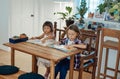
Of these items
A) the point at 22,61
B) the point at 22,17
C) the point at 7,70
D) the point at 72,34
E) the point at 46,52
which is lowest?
the point at 22,61

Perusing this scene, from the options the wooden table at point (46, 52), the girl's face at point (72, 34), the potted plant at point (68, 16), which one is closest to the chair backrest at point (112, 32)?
the girl's face at point (72, 34)

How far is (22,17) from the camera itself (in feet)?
17.6

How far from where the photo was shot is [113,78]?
10.8 feet

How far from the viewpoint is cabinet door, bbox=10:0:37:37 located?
5.03 metres

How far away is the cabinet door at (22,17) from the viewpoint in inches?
198

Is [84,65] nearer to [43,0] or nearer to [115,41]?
[115,41]

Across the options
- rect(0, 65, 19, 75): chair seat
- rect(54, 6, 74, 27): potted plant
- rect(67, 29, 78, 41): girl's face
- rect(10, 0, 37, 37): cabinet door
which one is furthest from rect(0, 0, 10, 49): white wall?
rect(67, 29, 78, 41): girl's face

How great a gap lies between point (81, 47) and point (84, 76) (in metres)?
1.22

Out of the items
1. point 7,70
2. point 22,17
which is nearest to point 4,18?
point 22,17

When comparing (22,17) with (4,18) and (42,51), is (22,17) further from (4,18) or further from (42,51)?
(42,51)

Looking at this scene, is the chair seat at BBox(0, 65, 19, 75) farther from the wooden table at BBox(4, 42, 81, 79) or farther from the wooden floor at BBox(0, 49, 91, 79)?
the wooden floor at BBox(0, 49, 91, 79)

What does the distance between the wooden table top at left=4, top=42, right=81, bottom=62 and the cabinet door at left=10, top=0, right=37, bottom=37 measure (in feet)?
7.58

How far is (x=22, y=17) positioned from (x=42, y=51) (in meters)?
2.97

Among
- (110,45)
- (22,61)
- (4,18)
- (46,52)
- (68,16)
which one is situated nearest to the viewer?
(46,52)
